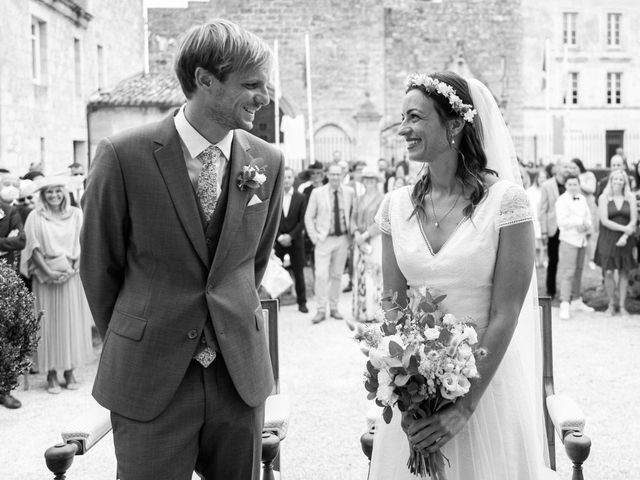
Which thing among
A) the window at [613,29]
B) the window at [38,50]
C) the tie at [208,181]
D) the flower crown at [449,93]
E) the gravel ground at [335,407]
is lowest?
the gravel ground at [335,407]

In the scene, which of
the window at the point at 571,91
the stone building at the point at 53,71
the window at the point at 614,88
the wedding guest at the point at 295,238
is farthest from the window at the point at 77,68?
the window at the point at 614,88

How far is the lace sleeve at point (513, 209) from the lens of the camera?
2922 mm

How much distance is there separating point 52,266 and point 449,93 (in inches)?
235

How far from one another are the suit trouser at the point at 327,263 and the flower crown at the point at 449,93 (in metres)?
8.39

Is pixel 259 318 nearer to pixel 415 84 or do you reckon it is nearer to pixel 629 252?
pixel 415 84

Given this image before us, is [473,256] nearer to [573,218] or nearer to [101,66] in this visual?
[573,218]

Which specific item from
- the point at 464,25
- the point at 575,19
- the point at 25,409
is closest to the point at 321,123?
the point at 464,25

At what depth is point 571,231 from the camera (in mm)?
11438

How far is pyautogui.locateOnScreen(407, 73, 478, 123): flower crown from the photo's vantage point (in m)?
2.99

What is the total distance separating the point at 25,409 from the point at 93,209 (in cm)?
520

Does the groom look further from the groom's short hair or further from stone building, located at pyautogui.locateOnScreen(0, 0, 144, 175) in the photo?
stone building, located at pyautogui.locateOnScreen(0, 0, 144, 175)

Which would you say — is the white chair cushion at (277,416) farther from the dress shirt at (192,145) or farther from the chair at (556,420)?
the dress shirt at (192,145)

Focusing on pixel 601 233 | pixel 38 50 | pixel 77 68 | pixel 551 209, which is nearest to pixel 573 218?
pixel 601 233

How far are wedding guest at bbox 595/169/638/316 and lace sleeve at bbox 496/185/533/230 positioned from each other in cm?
861
